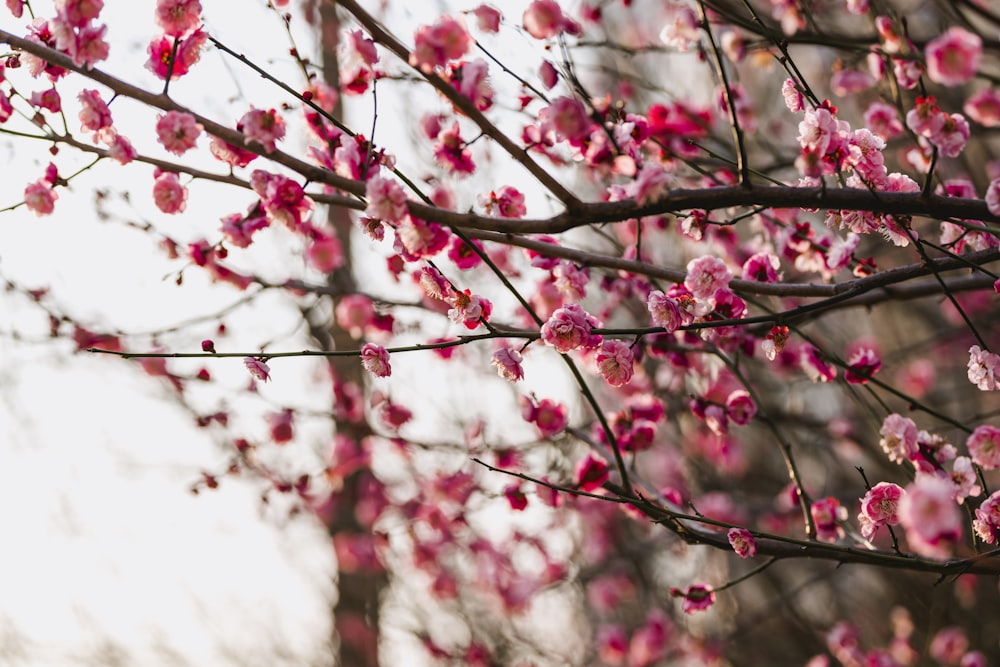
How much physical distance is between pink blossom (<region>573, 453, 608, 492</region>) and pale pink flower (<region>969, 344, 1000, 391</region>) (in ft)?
3.82

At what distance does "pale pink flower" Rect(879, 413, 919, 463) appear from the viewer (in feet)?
8.00

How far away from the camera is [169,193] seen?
249 cm

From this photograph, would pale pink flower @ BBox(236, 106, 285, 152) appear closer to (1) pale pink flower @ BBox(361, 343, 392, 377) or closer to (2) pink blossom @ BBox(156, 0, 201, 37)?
(2) pink blossom @ BBox(156, 0, 201, 37)

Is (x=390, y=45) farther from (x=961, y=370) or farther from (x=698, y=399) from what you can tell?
(x=961, y=370)

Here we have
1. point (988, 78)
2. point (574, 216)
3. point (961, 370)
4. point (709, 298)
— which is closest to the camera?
point (574, 216)

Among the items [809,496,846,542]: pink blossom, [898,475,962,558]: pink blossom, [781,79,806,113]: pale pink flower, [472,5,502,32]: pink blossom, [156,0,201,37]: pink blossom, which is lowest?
[898,475,962,558]: pink blossom

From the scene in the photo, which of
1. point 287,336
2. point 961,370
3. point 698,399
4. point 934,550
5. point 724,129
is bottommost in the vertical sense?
point 934,550

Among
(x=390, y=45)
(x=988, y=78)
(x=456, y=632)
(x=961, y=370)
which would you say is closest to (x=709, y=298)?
(x=390, y=45)

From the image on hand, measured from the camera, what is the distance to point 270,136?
2.13m

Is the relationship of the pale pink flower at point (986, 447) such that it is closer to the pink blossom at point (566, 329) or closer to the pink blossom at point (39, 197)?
the pink blossom at point (566, 329)

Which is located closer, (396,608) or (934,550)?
(934,550)

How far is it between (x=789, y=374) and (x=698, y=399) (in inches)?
124

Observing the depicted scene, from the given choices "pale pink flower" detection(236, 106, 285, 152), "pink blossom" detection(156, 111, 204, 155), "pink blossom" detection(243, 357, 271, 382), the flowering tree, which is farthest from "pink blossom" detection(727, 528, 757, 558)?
"pink blossom" detection(156, 111, 204, 155)

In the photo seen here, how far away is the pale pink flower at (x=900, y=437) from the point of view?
2438 millimetres
